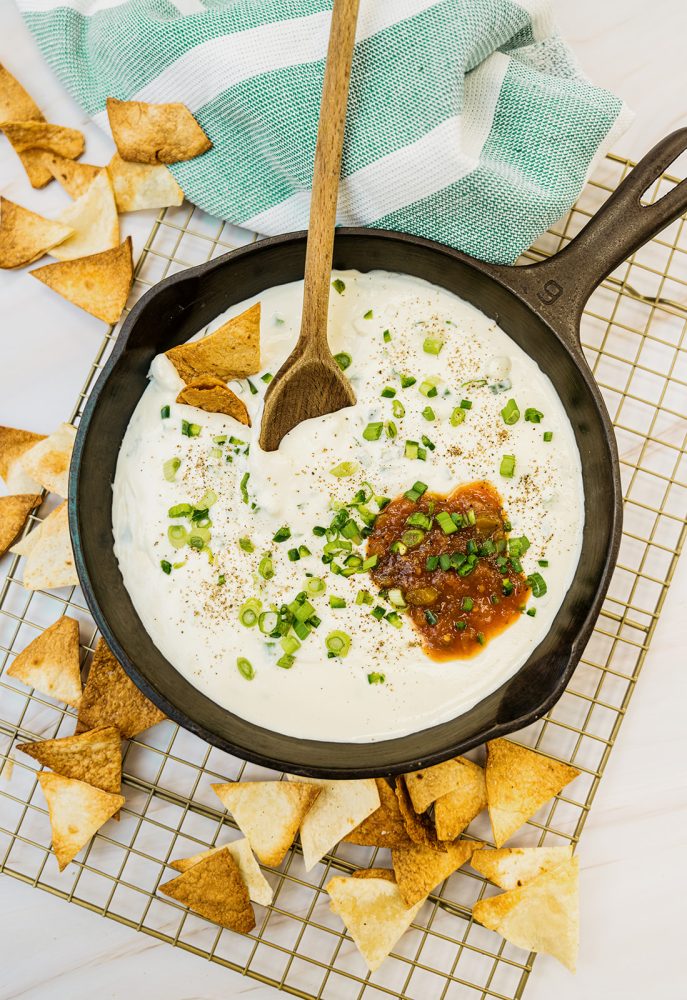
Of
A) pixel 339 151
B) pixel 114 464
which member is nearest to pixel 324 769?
pixel 114 464

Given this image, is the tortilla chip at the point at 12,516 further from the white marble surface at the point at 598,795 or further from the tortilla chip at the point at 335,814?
the tortilla chip at the point at 335,814

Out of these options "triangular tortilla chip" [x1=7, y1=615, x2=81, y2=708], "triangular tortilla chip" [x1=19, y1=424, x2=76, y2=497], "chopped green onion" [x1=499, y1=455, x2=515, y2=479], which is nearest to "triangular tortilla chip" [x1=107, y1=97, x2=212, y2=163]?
"triangular tortilla chip" [x1=19, y1=424, x2=76, y2=497]

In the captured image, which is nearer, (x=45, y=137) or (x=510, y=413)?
(x=510, y=413)

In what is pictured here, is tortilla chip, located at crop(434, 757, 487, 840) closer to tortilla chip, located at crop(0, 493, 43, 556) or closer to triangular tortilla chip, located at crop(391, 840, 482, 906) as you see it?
triangular tortilla chip, located at crop(391, 840, 482, 906)

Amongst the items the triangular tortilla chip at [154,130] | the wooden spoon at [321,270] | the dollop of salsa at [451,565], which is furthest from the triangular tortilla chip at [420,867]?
the triangular tortilla chip at [154,130]

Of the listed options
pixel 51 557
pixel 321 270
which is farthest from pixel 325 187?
pixel 51 557

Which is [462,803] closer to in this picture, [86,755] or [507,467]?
[507,467]
